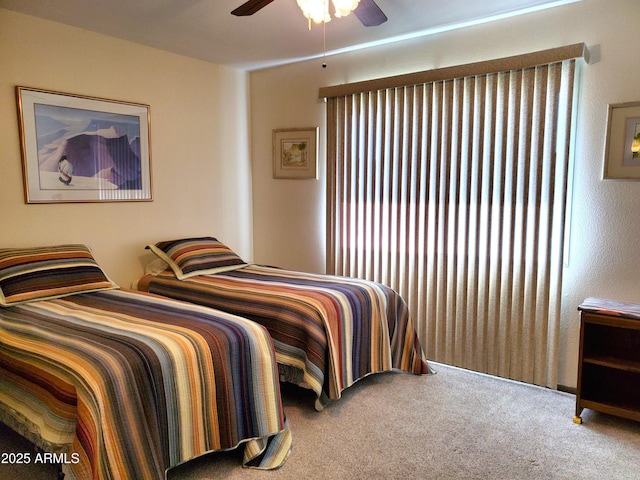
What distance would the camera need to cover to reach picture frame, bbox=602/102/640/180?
251 centimetres

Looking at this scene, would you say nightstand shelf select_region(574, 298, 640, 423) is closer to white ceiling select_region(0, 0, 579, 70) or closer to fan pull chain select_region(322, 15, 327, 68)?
white ceiling select_region(0, 0, 579, 70)

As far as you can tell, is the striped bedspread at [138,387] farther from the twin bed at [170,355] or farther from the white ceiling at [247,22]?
the white ceiling at [247,22]

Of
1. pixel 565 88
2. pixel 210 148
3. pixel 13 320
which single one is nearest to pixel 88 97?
pixel 210 148

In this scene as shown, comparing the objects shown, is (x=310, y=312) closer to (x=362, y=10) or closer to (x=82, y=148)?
(x=362, y=10)

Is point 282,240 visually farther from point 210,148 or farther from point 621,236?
point 621,236

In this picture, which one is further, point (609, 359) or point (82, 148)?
point (82, 148)

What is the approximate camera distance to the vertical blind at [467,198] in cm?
276

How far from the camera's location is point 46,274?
2.68 meters

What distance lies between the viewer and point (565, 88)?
2.64 metres

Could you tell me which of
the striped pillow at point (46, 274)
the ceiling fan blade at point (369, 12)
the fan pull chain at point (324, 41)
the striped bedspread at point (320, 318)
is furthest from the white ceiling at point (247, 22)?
the striped bedspread at point (320, 318)

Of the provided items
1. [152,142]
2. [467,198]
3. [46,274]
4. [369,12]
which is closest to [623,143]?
[467,198]

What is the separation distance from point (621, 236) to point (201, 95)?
329cm

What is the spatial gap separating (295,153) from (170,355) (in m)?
2.52

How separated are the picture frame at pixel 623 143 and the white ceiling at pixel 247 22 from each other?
731 mm
